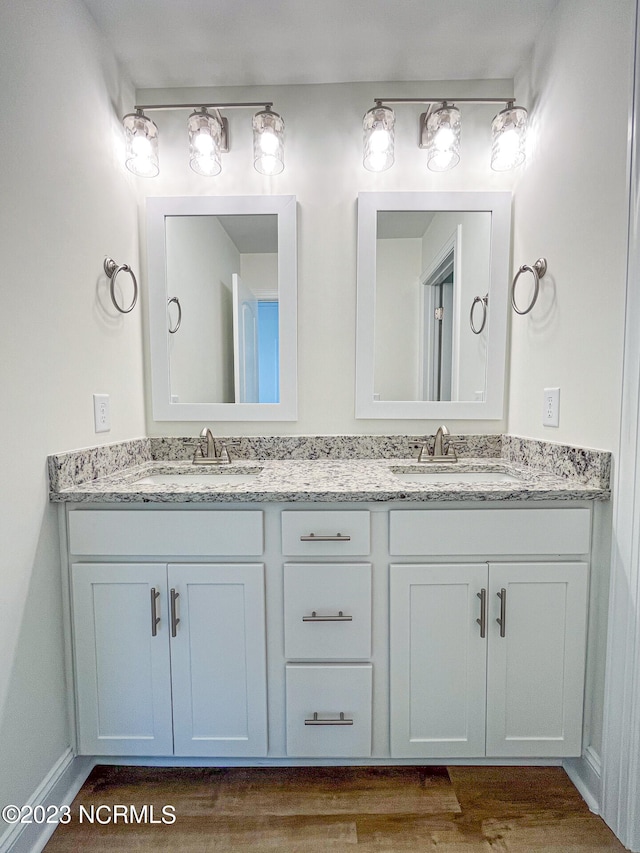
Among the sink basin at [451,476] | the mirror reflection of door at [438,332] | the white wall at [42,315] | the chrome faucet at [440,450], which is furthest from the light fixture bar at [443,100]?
the sink basin at [451,476]

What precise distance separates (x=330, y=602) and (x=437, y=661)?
35cm

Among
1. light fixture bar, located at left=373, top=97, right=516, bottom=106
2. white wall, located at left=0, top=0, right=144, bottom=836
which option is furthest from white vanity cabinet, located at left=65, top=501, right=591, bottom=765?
light fixture bar, located at left=373, top=97, right=516, bottom=106

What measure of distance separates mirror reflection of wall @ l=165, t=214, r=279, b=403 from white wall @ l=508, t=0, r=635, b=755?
3.14ft

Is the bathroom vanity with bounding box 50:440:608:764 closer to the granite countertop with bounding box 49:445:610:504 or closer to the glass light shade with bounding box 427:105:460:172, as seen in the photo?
the granite countertop with bounding box 49:445:610:504

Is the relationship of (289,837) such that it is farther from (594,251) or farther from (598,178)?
(598,178)

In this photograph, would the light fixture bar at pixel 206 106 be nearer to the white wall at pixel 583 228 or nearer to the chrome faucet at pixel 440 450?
the white wall at pixel 583 228

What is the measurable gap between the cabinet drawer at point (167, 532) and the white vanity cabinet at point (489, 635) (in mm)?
418

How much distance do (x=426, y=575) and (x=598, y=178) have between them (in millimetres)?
1192

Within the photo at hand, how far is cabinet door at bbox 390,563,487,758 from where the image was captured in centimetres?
110

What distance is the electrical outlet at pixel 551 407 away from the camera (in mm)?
1272

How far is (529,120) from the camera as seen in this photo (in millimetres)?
1417

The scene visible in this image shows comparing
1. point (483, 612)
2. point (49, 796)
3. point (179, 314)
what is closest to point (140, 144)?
point (179, 314)

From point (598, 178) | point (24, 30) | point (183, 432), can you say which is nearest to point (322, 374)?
point (183, 432)

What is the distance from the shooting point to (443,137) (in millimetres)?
1422
